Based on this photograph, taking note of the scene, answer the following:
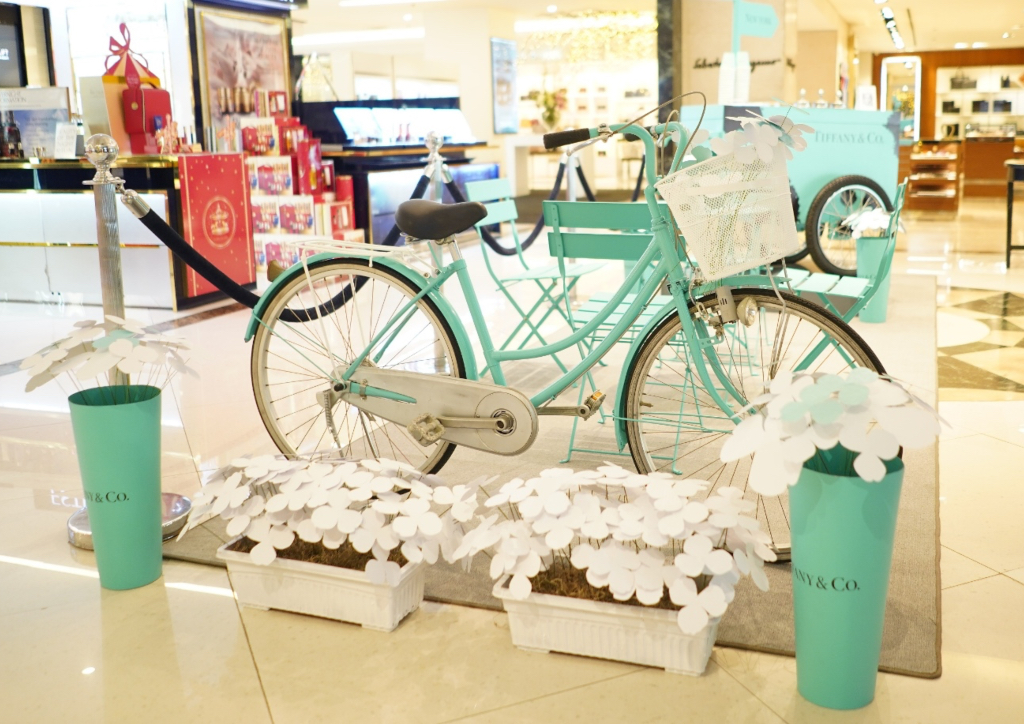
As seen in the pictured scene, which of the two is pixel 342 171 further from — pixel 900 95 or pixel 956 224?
pixel 900 95

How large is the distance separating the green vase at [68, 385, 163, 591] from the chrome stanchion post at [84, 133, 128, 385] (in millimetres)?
527

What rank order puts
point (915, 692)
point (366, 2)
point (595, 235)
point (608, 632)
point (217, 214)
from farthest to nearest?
point (366, 2), point (217, 214), point (595, 235), point (608, 632), point (915, 692)

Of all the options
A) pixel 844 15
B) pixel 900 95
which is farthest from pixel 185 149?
pixel 900 95

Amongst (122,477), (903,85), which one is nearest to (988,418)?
(122,477)

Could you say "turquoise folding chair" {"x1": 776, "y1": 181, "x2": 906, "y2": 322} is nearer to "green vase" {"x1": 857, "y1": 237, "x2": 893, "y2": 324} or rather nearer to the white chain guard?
"green vase" {"x1": 857, "y1": 237, "x2": 893, "y2": 324}

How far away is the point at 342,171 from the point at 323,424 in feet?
16.2

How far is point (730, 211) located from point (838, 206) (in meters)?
5.00

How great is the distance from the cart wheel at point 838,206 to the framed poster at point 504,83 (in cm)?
853

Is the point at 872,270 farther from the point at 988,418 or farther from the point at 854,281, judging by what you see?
the point at 988,418

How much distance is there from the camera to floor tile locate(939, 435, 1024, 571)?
8.00 feet

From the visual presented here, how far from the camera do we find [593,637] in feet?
6.42

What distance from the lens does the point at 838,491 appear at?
Answer: 5.38 ft

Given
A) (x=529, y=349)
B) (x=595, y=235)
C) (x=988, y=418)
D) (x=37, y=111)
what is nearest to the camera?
(x=529, y=349)

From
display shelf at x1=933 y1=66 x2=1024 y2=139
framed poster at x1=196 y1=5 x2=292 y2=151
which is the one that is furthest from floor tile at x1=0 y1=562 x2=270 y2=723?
display shelf at x1=933 y1=66 x2=1024 y2=139
